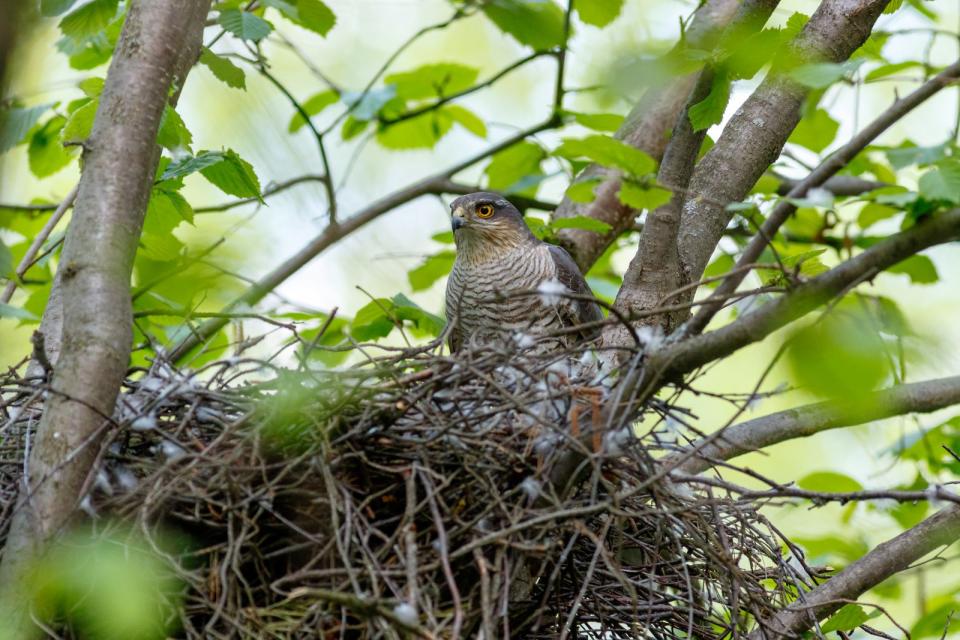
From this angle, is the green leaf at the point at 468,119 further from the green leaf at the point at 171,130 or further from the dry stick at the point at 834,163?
the dry stick at the point at 834,163

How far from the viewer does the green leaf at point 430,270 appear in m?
5.55

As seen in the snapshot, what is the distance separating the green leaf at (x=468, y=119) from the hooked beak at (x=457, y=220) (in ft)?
4.73

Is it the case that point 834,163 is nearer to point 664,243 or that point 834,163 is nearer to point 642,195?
point 642,195

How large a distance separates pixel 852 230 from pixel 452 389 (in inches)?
148

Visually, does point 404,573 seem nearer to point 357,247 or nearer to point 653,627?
point 653,627

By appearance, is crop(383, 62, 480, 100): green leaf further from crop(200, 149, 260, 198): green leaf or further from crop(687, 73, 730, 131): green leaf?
crop(687, 73, 730, 131): green leaf

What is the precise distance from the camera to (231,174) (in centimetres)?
365

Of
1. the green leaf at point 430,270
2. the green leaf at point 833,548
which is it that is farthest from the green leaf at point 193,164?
the green leaf at point 833,548

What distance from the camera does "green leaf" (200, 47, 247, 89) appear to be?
3826mm

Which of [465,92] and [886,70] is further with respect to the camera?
[465,92]

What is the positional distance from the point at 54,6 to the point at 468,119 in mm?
2800

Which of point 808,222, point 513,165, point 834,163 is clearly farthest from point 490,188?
point 834,163

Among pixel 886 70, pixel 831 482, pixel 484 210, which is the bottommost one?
pixel 831 482

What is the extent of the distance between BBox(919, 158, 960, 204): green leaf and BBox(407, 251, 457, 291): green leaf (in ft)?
11.2
